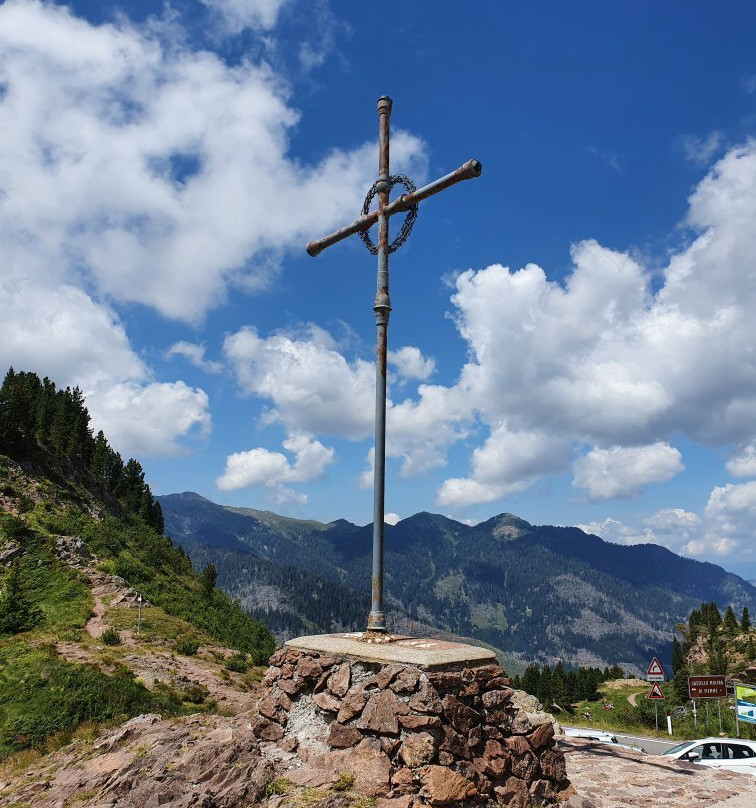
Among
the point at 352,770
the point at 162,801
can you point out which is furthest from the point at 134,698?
the point at 352,770

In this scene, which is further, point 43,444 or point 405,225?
point 43,444

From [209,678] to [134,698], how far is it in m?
6.60

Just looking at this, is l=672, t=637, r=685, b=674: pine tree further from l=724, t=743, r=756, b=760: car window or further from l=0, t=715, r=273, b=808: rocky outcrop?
l=0, t=715, r=273, b=808: rocky outcrop

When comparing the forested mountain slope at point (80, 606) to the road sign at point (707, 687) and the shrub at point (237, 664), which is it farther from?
the road sign at point (707, 687)

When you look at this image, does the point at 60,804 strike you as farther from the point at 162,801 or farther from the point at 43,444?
the point at 43,444

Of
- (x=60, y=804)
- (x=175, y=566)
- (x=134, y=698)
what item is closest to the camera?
(x=60, y=804)

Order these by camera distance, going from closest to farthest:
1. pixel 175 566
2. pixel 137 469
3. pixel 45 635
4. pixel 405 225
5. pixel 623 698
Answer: pixel 405 225
pixel 45 635
pixel 175 566
pixel 623 698
pixel 137 469

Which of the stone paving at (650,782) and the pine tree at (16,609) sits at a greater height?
the pine tree at (16,609)

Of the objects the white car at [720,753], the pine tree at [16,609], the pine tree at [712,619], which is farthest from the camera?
the pine tree at [712,619]

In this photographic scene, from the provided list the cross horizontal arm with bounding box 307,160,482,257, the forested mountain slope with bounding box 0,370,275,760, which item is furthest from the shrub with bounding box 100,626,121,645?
the cross horizontal arm with bounding box 307,160,482,257

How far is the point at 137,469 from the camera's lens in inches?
3383

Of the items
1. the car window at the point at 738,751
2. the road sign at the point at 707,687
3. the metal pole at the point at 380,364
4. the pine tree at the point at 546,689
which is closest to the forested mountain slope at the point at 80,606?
the metal pole at the point at 380,364

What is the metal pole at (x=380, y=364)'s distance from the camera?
29.4 feet

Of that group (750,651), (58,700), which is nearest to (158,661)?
(58,700)
